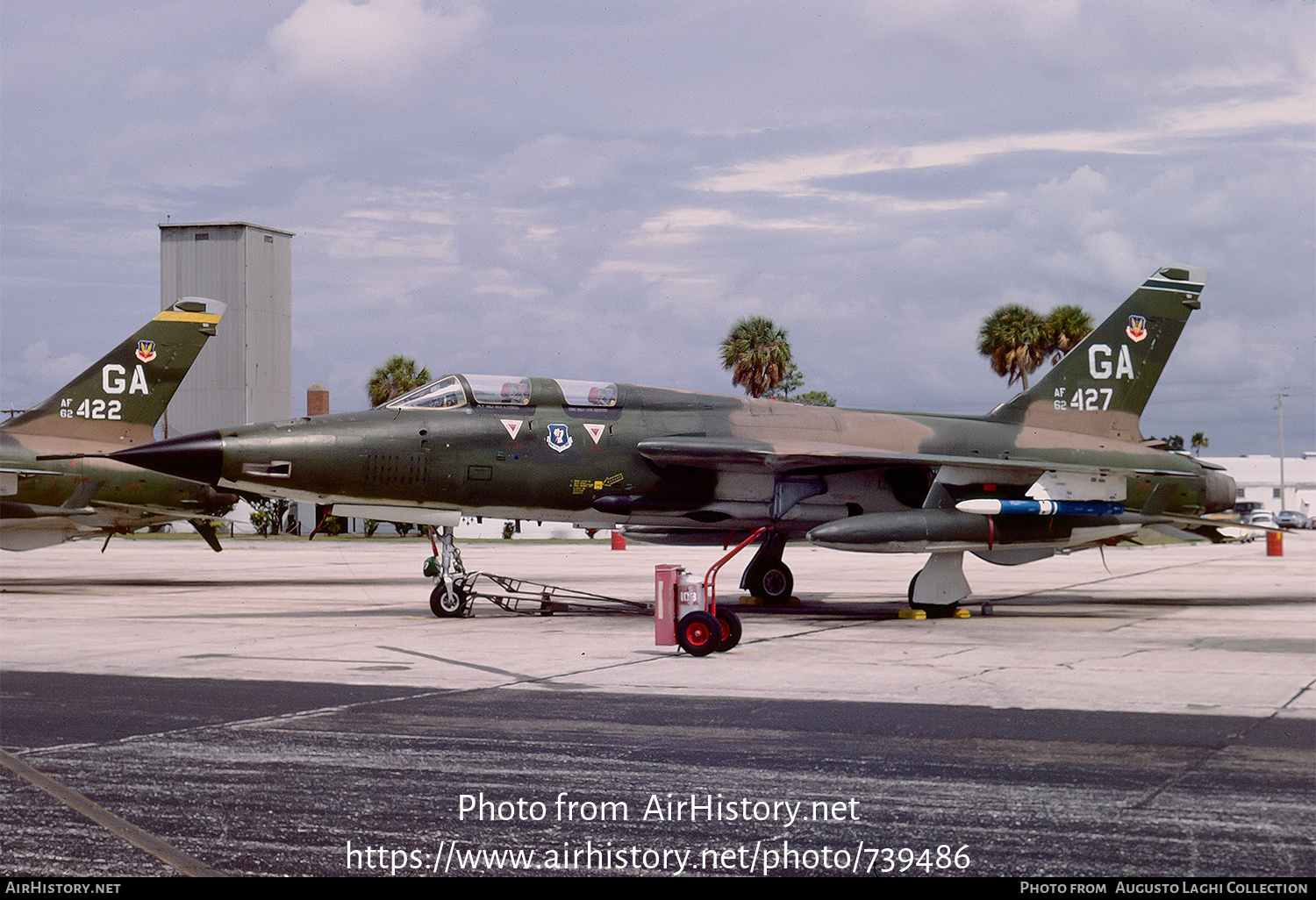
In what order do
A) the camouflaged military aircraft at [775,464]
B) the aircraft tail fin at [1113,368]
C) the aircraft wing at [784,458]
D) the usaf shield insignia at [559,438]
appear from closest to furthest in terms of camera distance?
the camouflaged military aircraft at [775,464], the aircraft wing at [784,458], the usaf shield insignia at [559,438], the aircraft tail fin at [1113,368]

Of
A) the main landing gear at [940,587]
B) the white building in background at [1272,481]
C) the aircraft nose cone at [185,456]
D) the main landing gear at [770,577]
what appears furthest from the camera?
the white building in background at [1272,481]

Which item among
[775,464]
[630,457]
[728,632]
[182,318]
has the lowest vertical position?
[728,632]

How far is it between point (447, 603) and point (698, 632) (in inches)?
205

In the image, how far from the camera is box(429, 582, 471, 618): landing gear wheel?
16.0 meters

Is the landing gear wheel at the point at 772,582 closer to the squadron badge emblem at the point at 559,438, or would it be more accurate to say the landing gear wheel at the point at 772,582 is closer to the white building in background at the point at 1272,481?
the squadron badge emblem at the point at 559,438

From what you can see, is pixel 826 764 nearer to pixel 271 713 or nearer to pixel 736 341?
pixel 271 713

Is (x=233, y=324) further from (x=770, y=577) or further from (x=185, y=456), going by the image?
(x=185, y=456)

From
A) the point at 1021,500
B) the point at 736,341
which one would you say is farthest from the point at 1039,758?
the point at 736,341

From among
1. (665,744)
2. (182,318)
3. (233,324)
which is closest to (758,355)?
(233,324)

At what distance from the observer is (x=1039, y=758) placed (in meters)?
6.85

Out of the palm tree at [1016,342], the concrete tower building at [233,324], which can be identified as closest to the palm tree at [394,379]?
the concrete tower building at [233,324]

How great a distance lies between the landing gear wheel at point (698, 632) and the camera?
1187cm

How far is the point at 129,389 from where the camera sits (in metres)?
22.2

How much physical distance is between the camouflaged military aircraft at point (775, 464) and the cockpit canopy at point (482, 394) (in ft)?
0.09
